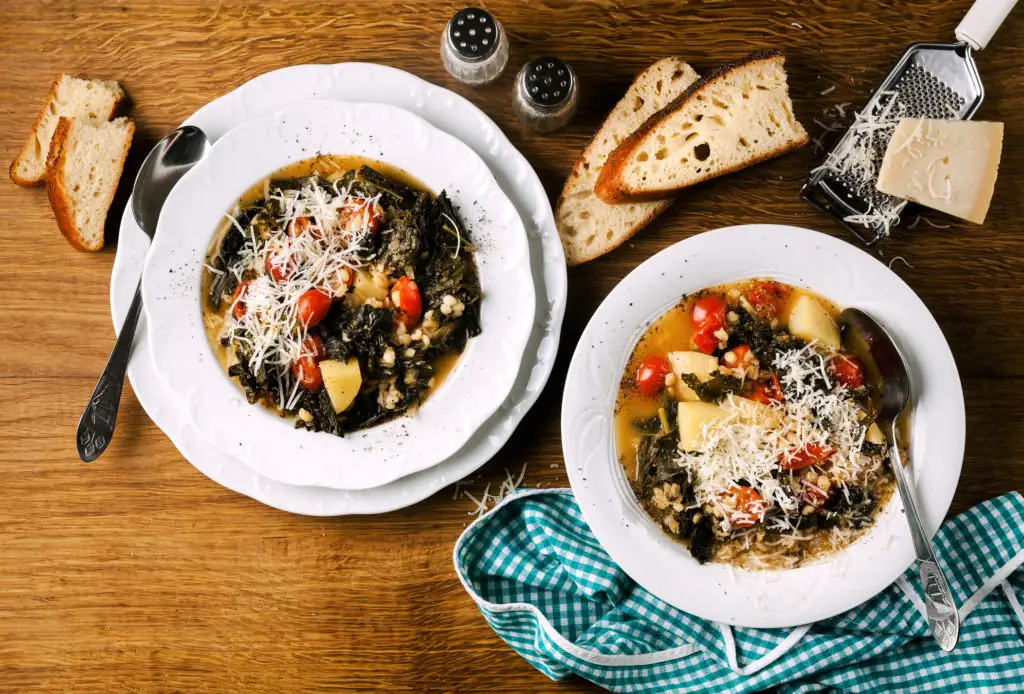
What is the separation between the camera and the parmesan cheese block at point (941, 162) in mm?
3335

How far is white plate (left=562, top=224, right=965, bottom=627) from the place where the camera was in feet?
10.7

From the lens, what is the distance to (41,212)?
3820 mm

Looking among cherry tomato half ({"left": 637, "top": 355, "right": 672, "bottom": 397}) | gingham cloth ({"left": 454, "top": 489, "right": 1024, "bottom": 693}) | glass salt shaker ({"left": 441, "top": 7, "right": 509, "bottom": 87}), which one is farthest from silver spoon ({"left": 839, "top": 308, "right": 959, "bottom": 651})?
glass salt shaker ({"left": 441, "top": 7, "right": 509, "bottom": 87})

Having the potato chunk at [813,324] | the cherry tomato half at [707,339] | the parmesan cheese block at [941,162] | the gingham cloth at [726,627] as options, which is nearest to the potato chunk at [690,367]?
the cherry tomato half at [707,339]

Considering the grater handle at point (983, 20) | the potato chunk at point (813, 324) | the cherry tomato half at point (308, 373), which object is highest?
the grater handle at point (983, 20)

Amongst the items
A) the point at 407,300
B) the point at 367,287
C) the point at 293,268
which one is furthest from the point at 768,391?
the point at 293,268

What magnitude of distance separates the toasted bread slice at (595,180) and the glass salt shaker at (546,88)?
27 cm

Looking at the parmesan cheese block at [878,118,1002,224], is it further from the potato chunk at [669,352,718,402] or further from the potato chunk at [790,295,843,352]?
the potato chunk at [669,352,718,402]

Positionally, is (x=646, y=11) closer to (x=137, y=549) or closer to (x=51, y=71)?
(x=51, y=71)

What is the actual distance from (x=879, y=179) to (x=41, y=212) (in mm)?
4143

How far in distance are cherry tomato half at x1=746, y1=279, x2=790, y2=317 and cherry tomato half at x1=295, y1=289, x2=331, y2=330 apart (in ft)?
6.33

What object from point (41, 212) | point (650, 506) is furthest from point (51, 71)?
point (650, 506)

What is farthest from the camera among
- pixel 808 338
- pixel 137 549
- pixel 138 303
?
pixel 137 549

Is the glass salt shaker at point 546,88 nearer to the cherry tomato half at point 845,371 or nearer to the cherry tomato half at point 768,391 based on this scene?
the cherry tomato half at point 768,391
